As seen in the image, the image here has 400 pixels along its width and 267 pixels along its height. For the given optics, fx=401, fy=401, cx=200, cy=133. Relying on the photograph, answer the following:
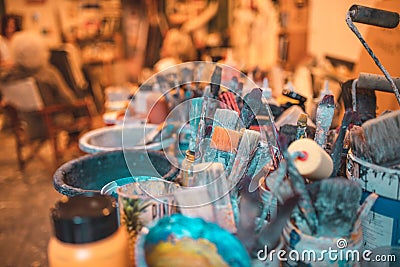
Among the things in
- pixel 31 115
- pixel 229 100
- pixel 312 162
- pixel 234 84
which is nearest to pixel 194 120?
pixel 229 100

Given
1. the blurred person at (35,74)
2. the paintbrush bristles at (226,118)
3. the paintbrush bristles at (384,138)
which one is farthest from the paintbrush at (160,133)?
the blurred person at (35,74)

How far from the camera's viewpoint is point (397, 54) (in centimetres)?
94

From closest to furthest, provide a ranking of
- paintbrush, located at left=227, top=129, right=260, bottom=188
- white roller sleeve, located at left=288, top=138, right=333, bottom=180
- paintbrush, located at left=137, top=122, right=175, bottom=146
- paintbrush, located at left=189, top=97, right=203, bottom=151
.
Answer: white roller sleeve, located at left=288, top=138, right=333, bottom=180
paintbrush, located at left=227, top=129, right=260, bottom=188
paintbrush, located at left=189, top=97, right=203, bottom=151
paintbrush, located at left=137, top=122, right=175, bottom=146

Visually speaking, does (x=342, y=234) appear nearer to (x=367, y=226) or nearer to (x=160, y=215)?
(x=367, y=226)

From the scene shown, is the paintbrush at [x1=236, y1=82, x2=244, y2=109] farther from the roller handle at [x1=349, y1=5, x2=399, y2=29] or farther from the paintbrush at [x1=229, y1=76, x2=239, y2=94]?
the roller handle at [x1=349, y1=5, x2=399, y2=29]

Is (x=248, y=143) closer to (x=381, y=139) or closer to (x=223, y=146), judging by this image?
(x=223, y=146)

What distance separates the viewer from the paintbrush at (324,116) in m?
0.69

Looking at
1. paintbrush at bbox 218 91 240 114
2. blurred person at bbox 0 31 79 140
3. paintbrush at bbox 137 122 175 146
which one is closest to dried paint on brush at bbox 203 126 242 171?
paintbrush at bbox 218 91 240 114

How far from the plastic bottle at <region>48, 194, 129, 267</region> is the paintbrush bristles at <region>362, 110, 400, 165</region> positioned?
39 cm

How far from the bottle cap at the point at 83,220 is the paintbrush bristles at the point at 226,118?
30 cm

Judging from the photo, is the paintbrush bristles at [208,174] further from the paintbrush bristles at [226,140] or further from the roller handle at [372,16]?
the roller handle at [372,16]

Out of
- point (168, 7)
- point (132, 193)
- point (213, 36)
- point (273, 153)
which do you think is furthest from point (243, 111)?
point (168, 7)

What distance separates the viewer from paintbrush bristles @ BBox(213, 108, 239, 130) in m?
0.73

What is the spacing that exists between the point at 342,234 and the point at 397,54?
0.58 meters
